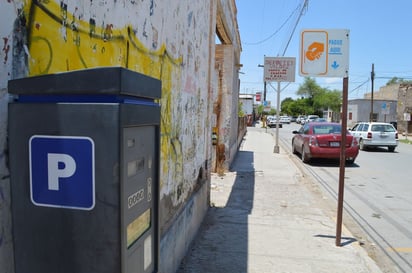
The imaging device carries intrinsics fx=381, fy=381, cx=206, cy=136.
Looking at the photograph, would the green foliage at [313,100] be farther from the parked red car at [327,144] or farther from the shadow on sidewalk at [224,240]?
the shadow on sidewalk at [224,240]

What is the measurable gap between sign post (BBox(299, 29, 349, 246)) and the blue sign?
13.8 feet

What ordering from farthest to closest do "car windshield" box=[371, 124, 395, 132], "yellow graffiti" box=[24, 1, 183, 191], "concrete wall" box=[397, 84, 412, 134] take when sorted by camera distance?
1. "concrete wall" box=[397, 84, 412, 134]
2. "car windshield" box=[371, 124, 395, 132]
3. "yellow graffiti" box=[24, 1, 183, 191]

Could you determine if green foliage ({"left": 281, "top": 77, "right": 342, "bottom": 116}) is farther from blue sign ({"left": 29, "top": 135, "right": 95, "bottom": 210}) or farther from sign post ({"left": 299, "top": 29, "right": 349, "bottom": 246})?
blue sign ({"left": 29, "top": 135, "right": 95, "bottom": 210})

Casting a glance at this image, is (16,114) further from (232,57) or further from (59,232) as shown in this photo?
(232,57)

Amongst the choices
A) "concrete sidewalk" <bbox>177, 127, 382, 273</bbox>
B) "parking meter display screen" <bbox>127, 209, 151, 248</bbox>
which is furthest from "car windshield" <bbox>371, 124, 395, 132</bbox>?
"parking meter display screen" <bbox>127, 209, 151, 248</bbox>

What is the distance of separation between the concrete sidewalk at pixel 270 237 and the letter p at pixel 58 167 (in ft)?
9.32

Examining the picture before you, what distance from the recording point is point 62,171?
5.06 ft

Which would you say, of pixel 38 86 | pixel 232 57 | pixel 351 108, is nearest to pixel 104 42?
pixel 38 86

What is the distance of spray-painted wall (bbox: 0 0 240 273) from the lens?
159cm

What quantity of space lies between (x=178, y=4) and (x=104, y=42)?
1.94 meters

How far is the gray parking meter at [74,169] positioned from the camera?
4.89ft

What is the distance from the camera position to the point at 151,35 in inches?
122

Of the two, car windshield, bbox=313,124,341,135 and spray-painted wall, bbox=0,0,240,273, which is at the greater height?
spray-painted wall, bbox=0,0,240,273

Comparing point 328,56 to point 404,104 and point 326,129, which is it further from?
point 404,104
